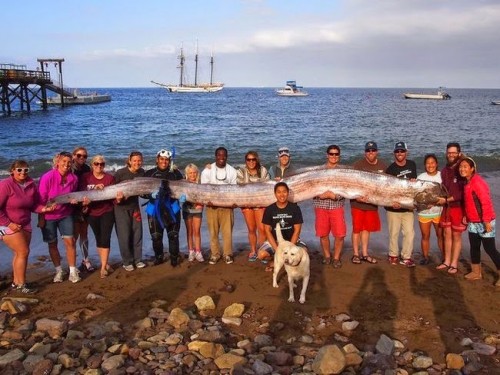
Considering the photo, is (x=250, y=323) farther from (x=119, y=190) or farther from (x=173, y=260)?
(x=119, y=190)

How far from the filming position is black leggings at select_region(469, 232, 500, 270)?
6789 millimetres

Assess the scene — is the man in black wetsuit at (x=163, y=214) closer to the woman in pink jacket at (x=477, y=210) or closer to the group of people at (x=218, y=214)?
the group of people at (x=218, y=214)

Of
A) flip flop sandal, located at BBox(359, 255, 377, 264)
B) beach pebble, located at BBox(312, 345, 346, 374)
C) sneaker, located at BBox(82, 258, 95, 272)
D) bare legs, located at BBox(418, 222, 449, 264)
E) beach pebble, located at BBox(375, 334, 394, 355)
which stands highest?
bare legs, located at BBox(418, 222, 449, 264)

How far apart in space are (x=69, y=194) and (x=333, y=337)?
14.1 feet

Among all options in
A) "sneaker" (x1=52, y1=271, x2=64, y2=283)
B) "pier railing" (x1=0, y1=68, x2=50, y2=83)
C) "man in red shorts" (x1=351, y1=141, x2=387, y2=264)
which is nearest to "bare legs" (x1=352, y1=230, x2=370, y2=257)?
"man in red shorts" (x1=351, y1=141, x2=387, y2=264)

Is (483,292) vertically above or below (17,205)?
below

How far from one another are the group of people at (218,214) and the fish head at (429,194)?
3.9 inches

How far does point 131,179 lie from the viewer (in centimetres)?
727

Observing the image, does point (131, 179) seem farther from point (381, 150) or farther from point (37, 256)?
point (381, 150)

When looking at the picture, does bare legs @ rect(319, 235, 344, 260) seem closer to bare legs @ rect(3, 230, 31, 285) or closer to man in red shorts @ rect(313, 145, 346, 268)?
man in red shorts @ rect(313, 145, 346, 268)

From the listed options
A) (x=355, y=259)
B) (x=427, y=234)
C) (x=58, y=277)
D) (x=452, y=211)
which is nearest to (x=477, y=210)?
(x=452, y=211)

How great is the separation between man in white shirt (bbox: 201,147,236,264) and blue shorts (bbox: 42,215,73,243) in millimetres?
2188

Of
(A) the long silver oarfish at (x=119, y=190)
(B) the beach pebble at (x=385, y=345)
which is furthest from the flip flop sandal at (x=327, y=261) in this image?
(A) the long silver oarfish at (x=119, y=190)

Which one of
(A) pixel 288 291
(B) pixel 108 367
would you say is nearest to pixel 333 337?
(A) pixel 288 291
